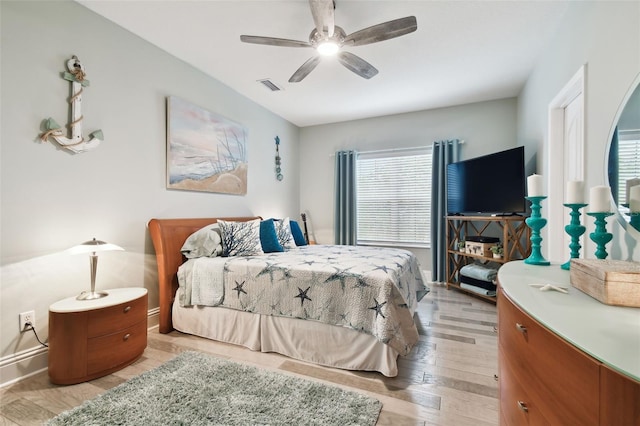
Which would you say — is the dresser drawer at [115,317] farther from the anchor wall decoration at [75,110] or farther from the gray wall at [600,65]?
the gray wall at [600,65]

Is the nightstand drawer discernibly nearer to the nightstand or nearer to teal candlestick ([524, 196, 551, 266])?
the nightstand

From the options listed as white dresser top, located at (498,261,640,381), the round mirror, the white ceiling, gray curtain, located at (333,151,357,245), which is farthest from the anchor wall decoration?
gray curtain, located at (333,151,357,245)

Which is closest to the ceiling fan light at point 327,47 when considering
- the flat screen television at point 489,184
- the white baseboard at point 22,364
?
the flat screen television at point 489,184

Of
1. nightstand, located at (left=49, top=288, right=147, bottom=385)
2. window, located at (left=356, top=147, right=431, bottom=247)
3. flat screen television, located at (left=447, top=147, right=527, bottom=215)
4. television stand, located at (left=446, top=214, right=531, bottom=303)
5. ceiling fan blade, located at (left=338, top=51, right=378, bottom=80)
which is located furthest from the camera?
window, located at (left=356, top=147, right=431, bottom=247)

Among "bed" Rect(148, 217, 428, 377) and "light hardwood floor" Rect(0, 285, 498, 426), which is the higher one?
"bed" Rect(148, 217, 428, 377)

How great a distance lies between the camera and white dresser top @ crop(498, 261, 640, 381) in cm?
54

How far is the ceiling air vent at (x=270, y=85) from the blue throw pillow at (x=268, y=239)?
175cm

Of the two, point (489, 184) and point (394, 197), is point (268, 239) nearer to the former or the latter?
point (394, 197)

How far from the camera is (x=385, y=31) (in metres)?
2.03

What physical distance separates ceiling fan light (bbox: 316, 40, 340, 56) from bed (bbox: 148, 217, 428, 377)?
1.73 meters

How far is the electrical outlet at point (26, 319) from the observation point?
1893 millimetres

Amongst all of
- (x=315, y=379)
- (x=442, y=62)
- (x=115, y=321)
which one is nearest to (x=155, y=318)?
(x=115, y=321)

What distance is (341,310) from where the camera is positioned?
6.68ft

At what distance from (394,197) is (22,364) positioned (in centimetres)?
449
